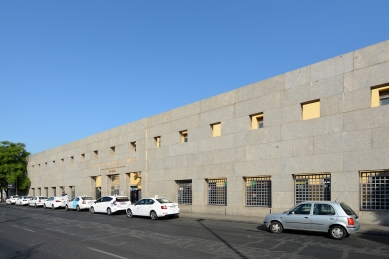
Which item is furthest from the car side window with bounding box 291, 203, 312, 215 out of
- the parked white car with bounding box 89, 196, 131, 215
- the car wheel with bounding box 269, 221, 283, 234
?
the parked white car with bounding box 89, 196, 131, 215

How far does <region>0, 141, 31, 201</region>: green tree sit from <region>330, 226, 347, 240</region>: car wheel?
59858 mm

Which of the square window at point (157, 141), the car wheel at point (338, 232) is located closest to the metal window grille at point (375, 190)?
the car wheel at point (338, 232)

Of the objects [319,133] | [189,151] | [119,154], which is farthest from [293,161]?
[119,154]

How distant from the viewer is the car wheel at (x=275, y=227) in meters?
15.1

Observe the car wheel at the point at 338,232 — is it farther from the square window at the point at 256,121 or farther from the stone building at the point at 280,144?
the square window at the point at 256,121

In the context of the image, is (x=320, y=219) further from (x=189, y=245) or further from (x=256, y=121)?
(x=256, y=121)

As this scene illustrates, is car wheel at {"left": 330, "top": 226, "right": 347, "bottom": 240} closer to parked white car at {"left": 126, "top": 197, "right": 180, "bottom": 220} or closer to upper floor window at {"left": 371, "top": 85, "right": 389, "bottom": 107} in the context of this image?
upper floor window at {"left": 371, "top": 85, "right": 389, "bottom": 107}

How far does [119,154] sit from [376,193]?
27.0 m

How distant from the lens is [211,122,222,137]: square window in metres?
25.8

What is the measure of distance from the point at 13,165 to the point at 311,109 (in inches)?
2270

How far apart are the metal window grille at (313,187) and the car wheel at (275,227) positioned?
488 cm

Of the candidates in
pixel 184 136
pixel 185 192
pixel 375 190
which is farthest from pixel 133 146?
pixel 375 190

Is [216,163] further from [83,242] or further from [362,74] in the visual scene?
[83,242]

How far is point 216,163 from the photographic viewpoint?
83.3 ft
